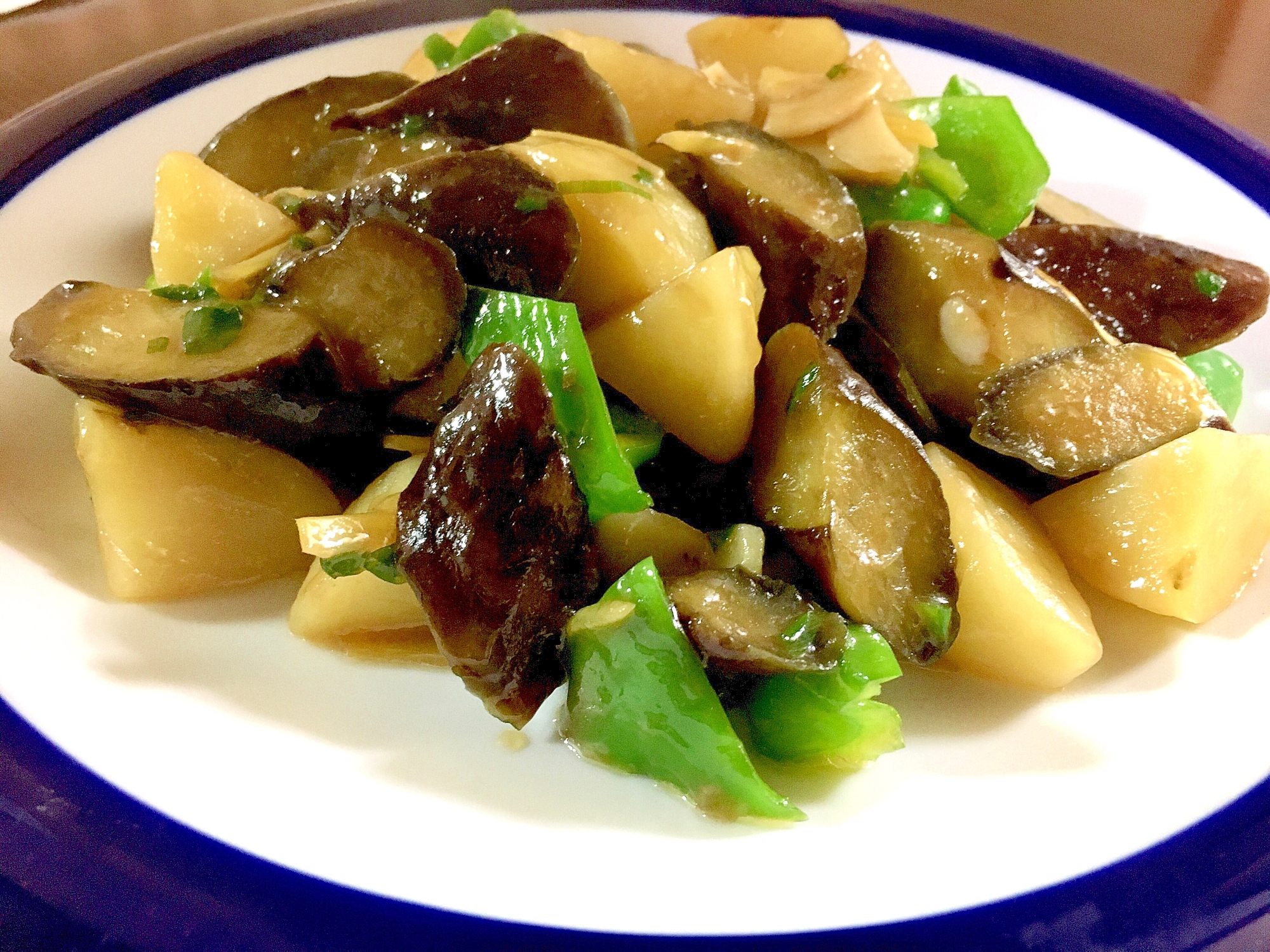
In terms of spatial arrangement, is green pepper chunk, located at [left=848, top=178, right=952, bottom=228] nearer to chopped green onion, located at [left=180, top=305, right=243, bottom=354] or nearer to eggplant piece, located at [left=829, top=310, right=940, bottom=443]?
eggplant piece, located at [left=829, top=310, right=940, bottom=443]

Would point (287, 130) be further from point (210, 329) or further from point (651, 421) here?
point (651, 421)

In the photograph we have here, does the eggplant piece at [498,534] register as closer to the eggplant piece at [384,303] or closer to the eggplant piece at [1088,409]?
the eggplant piece at [384,303]

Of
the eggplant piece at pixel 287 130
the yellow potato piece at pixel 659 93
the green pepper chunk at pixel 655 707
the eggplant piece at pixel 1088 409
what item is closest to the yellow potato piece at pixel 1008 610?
the eggplant piece at pixel 1088 409

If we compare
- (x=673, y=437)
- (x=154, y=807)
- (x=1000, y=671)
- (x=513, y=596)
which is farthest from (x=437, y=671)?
(x=1000, y=671)

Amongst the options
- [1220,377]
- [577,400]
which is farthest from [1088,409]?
[577,400]

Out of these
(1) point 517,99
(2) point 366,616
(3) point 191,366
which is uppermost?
(1) point 517,99

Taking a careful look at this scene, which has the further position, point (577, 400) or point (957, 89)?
point (957, 89)

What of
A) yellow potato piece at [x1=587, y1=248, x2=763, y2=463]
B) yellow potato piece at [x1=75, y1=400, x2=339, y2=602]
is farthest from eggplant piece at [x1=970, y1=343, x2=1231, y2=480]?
yellow potato piece at [x1=75, y1=400, x2=339, y2=602]
